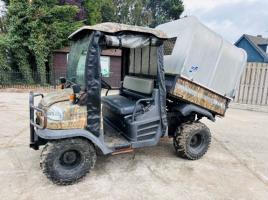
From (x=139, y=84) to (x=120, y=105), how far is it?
606 millimetres

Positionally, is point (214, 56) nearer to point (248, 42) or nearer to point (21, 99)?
point (21, 99)

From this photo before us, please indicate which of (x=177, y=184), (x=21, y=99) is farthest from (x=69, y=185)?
(x=21, y=99)

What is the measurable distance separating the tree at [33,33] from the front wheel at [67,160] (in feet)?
37.7

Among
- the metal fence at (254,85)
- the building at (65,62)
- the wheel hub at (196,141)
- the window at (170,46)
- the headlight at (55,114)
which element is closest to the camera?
the headlight at (55,114)

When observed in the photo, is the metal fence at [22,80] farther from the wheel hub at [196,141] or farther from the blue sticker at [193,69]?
the blue sticker at [193,69]

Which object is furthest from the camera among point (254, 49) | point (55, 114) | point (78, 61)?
point (254, 49)

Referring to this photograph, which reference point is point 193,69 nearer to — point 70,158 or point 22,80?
point 70,158

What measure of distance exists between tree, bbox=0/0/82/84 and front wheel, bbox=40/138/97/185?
11.5 metres

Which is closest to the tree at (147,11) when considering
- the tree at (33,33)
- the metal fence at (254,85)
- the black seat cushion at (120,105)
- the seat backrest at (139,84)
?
the tree at (33,33)

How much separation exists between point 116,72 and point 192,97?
11.4 meters

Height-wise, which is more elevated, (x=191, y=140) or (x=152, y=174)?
(x=191, y=140)

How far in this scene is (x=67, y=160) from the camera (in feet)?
12.6

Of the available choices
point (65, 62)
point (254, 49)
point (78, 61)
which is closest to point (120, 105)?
point (78, 61)

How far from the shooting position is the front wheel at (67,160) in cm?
363
